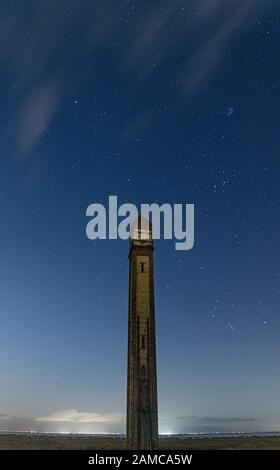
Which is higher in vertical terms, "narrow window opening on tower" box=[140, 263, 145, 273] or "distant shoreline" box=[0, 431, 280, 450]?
"narrow window opening on tower" box=[140, 263, 145, 273]

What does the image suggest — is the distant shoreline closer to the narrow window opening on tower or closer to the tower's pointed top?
the narrow window opening on tower

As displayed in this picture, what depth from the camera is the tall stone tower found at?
95.5 feet

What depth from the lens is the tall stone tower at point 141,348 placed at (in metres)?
29.1

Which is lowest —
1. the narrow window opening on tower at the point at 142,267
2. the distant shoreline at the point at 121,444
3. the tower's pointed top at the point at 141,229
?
the distant shoreline at the point at 121,444

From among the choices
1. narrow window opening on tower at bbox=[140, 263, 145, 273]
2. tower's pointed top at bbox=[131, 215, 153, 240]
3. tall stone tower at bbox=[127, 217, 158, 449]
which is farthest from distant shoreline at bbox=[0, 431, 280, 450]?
tower's pointed top at bbox=[131, 215, 153, 240]

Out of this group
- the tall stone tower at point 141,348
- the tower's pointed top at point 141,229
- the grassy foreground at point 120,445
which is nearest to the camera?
the tall stone tower at point 141,348

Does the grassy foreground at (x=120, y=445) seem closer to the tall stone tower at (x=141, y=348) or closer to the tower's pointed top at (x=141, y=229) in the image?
the tall stone tower at (x=141, y=348)

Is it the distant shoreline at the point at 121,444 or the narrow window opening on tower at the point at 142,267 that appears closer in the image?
the narrow window opening on tower at the point at 142,267

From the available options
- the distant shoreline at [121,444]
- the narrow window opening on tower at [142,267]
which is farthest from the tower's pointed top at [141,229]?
the distant shoreline at [121,444]

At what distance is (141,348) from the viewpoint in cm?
3105
